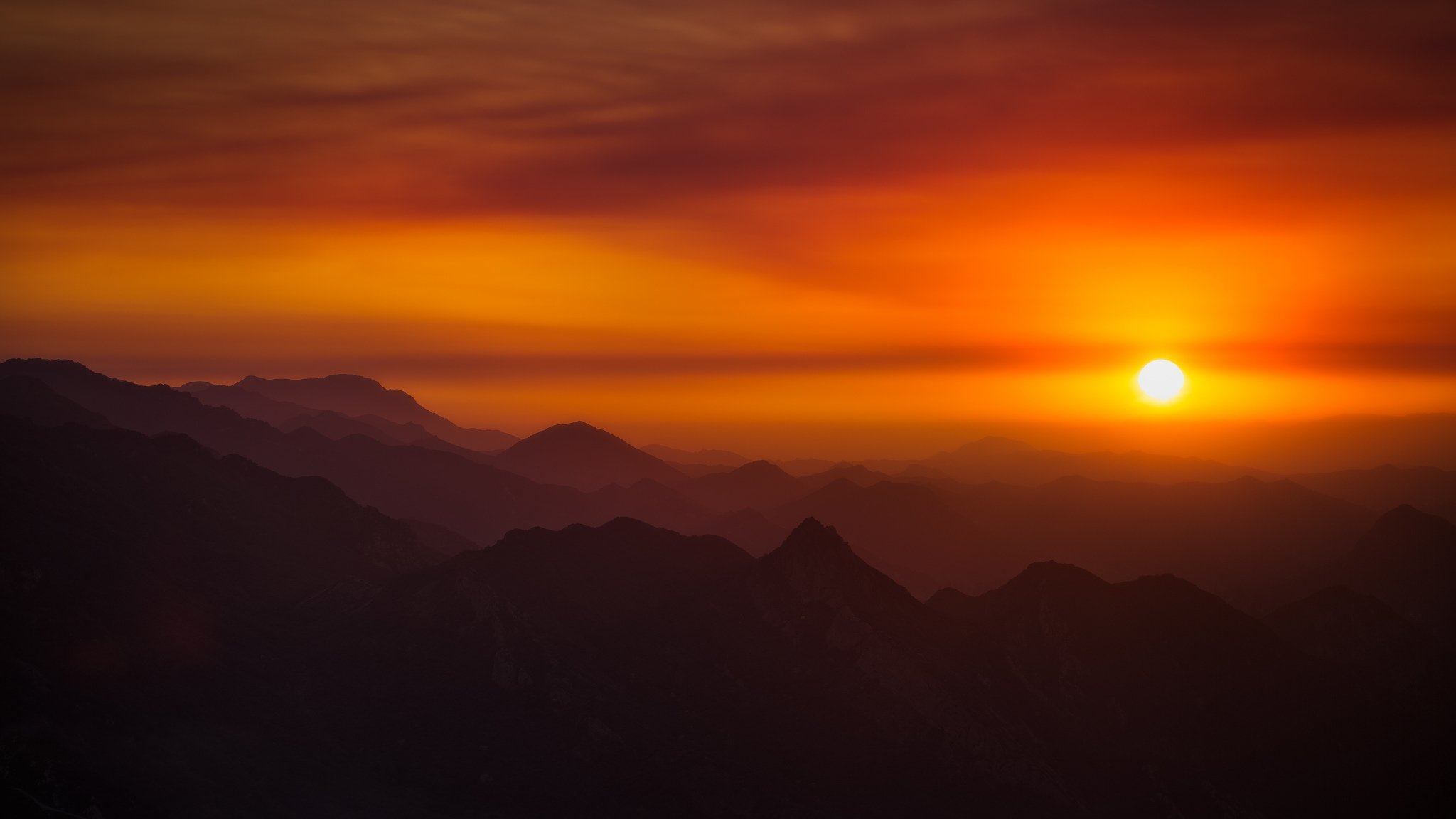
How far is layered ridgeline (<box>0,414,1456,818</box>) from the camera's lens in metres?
123

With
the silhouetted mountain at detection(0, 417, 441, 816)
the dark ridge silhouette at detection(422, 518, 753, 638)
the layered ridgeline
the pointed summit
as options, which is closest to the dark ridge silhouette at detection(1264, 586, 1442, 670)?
the layered ridgeline

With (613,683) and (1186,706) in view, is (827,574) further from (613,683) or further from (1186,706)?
(1186,706)

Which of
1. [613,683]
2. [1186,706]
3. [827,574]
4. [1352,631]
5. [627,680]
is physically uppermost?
[1352,631]

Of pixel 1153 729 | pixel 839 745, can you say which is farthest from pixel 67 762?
pixel 1153 729

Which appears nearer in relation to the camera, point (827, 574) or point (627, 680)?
point (627, 680)

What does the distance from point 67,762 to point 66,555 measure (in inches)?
1769

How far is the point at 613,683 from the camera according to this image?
145000 millimetres

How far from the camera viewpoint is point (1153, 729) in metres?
153

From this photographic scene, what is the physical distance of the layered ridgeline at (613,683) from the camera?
122812 millimetres

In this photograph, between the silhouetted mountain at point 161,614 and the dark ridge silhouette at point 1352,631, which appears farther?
the dark ridge silhouette at point 1352,631

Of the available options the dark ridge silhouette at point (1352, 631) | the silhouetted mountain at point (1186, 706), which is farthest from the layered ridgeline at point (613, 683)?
the dark ridge silhouette at point (1352, 631)

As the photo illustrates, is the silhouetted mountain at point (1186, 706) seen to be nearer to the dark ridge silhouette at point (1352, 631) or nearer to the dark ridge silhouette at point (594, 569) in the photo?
the dark ridge silhouette at point (1352, 631)

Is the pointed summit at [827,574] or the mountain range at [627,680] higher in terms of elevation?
the pointed summit at [827,574]

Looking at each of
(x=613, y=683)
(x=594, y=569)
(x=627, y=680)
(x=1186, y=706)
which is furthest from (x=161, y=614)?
(x=1186, y=706)
